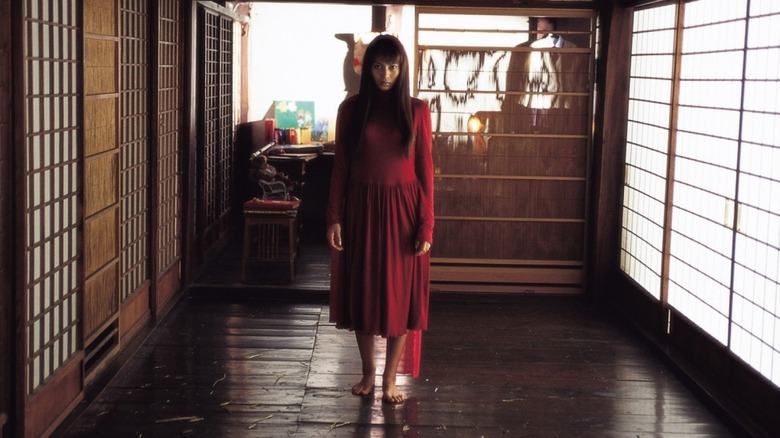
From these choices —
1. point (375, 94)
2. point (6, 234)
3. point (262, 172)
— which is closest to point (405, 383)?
point (375, 94)

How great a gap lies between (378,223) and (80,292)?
4.58 feet

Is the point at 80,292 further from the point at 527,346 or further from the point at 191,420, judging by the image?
the point at 527,346

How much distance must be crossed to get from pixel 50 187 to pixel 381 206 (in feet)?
4.75

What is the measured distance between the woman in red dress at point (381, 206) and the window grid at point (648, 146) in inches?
72.3

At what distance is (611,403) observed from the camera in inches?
188

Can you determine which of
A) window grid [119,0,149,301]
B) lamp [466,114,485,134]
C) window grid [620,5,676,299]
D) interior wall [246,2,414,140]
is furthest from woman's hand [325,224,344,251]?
interior wall [246,2,414,140]

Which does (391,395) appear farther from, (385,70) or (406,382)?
(385,70)

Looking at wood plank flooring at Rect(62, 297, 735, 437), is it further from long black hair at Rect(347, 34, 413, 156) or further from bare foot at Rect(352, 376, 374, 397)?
long black hair at Rect(347, 34, 413, 156)

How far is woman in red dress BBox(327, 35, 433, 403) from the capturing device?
4461 millimetres

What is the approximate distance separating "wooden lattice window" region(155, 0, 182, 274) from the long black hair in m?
1.94

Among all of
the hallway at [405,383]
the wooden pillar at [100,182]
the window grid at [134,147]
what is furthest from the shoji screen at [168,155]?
the wooden pillar at [100,182]

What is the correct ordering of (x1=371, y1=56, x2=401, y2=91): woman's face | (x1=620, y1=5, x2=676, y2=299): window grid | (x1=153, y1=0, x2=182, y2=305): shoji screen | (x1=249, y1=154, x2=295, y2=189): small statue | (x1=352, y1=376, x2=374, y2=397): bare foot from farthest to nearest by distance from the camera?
(x1=249, y1=154, x2=295, y2=189): small statue → (x1=153, y1=0, x2=182, y2=305): shoji screen → (x1=620, y1=5, x2=676, y2=299): window grid → (x1=352, y1=376, x2=374, y2=397): bare foot → (x1=371, y1=56, x2=401, y2=91): woman's face

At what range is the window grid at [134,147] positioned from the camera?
5.30 metres

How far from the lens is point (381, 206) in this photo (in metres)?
→ 4.50
